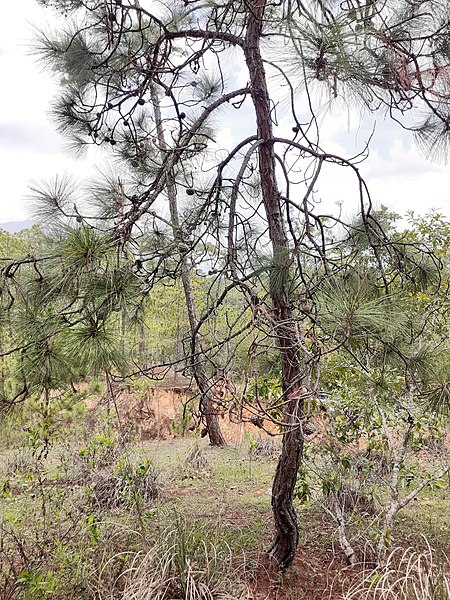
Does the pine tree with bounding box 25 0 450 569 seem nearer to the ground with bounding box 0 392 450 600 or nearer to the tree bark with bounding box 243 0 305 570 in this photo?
the tree bark with bounding box 243 0 305 570

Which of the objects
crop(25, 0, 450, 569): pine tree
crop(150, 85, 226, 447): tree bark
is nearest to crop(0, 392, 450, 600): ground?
crop(25, 0, 450, 569): pine tree

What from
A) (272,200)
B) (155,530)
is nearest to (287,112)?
(272,200)

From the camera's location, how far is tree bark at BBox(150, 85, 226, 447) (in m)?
1.68

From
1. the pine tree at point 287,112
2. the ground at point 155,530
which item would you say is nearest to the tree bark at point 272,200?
the pine tree at point 287,112

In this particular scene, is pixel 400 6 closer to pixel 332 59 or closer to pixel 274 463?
pixel 332 59

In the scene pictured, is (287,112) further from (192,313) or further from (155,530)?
(192,313)

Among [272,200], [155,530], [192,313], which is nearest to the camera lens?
[272,200]

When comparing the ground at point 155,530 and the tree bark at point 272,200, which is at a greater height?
the tree bark at point 272,200

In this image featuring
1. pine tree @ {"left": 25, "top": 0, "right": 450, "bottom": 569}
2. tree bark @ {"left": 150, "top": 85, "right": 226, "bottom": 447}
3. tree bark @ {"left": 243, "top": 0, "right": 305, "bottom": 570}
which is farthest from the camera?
tree bark @ {"left": 243, "top": 0, "right": 305, "bottom": 570}

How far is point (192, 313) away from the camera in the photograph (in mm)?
4914

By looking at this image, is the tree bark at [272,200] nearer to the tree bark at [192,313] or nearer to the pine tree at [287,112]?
the pine tree at [287,112]

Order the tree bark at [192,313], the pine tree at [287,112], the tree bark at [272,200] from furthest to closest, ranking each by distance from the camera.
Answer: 1. the tree bark at [272,200]
2. the tree bark at [192,313]
3. the pine tree at [287,112]

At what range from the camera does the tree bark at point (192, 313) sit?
168 centimetres

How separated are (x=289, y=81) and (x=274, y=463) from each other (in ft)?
12.6
